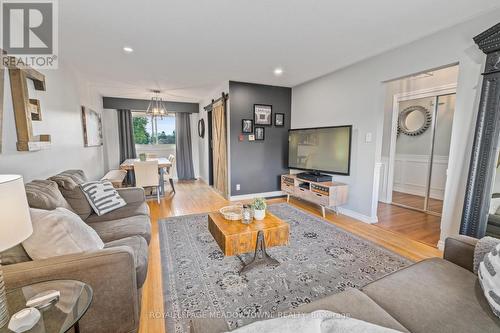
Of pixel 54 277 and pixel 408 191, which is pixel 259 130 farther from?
pixel 54 277

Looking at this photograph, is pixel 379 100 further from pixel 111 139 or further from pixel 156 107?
pixel 111 139

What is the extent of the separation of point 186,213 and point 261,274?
208 centimetres

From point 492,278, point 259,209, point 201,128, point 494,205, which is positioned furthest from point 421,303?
point 201,128

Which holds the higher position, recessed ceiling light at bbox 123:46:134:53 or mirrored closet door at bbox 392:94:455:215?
recessed ceiling light at bbox 123:46:134:53

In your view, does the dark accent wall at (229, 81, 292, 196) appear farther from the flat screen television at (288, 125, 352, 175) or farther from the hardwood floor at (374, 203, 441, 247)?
the hardwood floor at (374, 203, 441, 247)

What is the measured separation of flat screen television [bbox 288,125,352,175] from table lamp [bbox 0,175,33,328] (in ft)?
11.6

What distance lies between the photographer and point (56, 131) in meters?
2.69

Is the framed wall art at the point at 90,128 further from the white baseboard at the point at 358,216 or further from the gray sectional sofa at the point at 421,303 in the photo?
the white baseboard at the point at 358,216

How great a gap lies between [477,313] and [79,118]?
4.80 meters

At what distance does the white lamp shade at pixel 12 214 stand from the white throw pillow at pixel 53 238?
11.6 inches

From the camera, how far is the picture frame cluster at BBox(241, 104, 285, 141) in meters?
4.46

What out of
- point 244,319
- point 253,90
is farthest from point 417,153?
point 244,319

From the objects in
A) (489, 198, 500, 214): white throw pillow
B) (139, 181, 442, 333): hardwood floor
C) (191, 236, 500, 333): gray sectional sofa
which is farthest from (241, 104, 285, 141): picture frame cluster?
(191, 236, 500, 333): gray sectional sofa

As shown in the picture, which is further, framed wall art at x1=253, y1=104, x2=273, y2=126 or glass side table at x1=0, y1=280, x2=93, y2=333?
framed wall art at x1=253, y1=104, x2=273, y2=126
